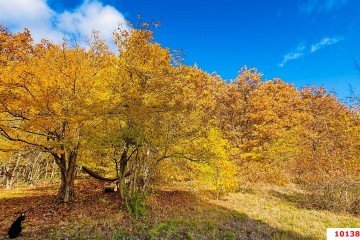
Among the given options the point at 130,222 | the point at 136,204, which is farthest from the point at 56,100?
→ the point at 130,222

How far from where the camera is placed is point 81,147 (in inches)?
743

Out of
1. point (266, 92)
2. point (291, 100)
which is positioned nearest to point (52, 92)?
point (266, 92)

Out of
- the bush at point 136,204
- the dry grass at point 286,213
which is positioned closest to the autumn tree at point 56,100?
the bush at point 136,204

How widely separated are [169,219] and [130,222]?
7.24 ft

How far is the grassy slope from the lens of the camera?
15641mm

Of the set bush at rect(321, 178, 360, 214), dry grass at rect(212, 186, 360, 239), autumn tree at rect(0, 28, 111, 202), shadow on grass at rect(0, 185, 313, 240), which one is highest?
autumn tree at rect(0, 28, 111, 202)

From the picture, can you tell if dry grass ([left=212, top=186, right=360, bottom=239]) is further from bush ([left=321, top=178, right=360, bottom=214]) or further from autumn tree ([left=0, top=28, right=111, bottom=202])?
autumn tree ([left=0, top=28, right=111, bottom=202])

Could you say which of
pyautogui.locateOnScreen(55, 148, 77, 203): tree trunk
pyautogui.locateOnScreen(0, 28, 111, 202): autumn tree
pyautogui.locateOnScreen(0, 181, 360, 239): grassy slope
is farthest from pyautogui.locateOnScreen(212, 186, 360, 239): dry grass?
pyautogui.locateOnScreen(0, 28, 111, 202): autumn tree

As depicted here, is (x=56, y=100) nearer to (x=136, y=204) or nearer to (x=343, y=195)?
(x=136, y=204)

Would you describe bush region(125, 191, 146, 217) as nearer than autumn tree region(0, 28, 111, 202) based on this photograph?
No

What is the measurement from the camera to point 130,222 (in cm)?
1708

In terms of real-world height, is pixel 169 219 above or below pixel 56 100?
below

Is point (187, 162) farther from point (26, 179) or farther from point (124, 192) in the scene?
point (26, 179)

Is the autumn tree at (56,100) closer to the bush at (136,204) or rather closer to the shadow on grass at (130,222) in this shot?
the shadow on grass at (130,222)
